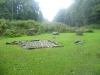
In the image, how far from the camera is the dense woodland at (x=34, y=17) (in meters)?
20.9

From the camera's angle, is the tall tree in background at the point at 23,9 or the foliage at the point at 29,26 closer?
the foliage at the point at 29,26

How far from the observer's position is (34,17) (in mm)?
42219

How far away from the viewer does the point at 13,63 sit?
7172 millimetres

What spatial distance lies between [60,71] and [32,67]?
1.47 meters

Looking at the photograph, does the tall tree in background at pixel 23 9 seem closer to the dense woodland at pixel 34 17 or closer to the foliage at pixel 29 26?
the dense woodland at pixel 34 17

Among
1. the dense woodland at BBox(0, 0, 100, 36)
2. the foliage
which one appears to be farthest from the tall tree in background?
the foliage

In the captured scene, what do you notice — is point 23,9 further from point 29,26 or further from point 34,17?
point 29,26

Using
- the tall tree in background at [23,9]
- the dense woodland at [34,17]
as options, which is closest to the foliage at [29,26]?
the dense woodland at [34,17]

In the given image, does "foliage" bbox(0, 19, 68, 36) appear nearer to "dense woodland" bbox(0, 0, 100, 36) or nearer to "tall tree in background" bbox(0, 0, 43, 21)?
"dense woodland" bbox(0, 0, 100, 36)

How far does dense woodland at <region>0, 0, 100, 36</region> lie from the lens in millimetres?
20902

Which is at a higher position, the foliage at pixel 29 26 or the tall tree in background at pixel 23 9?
the tall tree in background at pixel 23 9

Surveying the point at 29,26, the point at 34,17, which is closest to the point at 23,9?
the point at 34,17

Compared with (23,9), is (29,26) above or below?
below

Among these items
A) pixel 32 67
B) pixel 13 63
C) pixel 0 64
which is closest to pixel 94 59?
pixel 32 67
